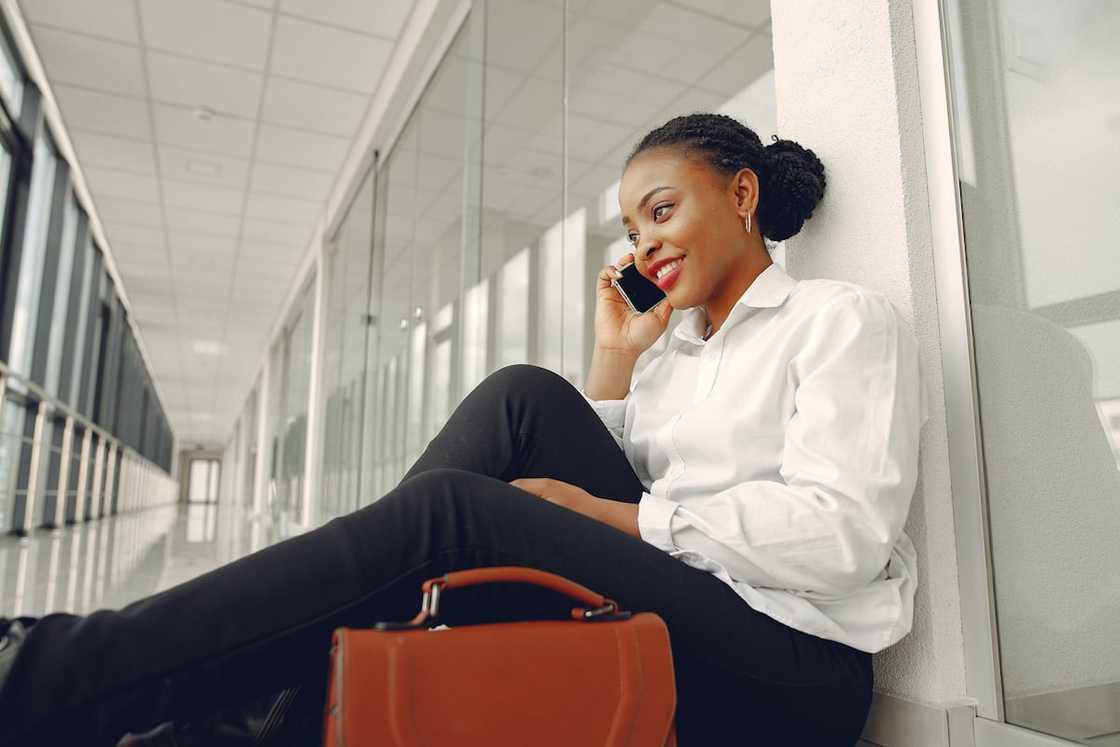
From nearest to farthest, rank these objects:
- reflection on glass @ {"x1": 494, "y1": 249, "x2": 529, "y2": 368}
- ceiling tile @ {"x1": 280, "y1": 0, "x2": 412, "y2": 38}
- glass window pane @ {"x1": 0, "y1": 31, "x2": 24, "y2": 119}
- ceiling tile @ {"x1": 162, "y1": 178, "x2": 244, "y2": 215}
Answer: reflection on glass @ {"x1": 494, "y1": 249, "x2": 529, "y2": 368} → ceiling tile @ {"x1": 280, "y1": 0, "x2": 412, "y2": 38} → glass window pane @ {"x1": 0, "y1": 31, "x2": 24, "y2": 119} → ceiling tile @ {"x1": 162, "y1": 178, "x2": 244, "y2": 215}

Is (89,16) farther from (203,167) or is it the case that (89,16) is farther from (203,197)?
(203,197)

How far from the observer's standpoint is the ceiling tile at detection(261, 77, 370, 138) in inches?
200

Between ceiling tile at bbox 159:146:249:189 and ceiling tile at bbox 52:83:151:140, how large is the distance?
0.30 metres

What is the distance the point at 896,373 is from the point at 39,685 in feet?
3.47

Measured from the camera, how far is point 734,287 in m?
1.37

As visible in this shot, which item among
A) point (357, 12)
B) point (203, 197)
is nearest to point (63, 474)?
point (203, 197)

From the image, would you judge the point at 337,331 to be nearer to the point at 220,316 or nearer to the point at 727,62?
the point at 220,316

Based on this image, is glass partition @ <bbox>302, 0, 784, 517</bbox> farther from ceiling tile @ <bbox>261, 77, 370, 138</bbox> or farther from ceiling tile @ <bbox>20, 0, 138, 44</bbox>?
ceiling tile @ <bbox>20, 0, 138, 44</bbox>

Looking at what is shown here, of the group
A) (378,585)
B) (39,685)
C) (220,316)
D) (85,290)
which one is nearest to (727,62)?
(378,585)

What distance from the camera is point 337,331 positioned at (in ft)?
24.0

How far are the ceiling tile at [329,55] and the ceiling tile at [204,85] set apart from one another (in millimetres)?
312

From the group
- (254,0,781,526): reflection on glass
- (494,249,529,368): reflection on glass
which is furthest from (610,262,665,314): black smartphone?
(494,249,529,368): reflection on glass

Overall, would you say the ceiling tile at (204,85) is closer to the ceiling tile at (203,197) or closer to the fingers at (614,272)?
the ceiling tile at (203,197)

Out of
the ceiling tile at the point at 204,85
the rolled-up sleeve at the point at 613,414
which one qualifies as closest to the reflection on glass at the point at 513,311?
the rolled-up sleeve at the point at 613,414
